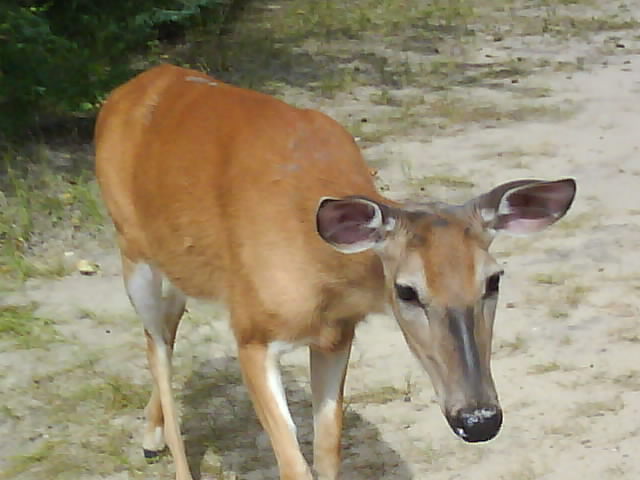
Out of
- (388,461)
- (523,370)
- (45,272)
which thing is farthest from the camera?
(45,272)

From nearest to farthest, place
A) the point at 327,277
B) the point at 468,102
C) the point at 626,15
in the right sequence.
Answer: the point at 327,277 < the point at 468,102 < the point at 626,15

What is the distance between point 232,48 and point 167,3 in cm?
189

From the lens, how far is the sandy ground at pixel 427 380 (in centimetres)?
469

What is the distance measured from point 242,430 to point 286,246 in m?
1.46

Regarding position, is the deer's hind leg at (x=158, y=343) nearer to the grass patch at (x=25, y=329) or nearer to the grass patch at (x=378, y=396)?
the grass patch at (x=378, y=396)

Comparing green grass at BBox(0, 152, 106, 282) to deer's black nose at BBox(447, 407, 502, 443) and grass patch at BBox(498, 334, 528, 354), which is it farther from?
deer's black nose at BBox(447, 407, 502, 443)

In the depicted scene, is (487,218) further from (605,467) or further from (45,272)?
(45,272)

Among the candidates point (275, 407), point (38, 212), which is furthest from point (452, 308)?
point (38, 212)

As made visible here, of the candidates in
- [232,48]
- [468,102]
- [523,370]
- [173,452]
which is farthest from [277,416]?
[232,48]

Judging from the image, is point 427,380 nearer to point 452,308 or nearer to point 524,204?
point 524,204

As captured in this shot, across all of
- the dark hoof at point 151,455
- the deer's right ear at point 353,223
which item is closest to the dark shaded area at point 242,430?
the dark hoof at point 151,455

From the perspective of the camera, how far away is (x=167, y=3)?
30.9ft

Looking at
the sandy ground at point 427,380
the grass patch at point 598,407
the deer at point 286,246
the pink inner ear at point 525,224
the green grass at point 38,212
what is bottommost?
the green grass at point 38,212

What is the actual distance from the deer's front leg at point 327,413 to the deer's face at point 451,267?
77 centimetres
